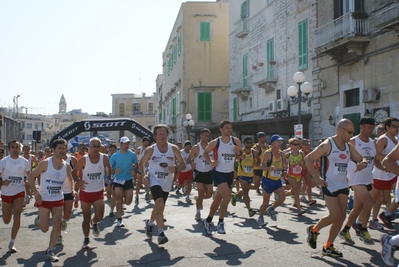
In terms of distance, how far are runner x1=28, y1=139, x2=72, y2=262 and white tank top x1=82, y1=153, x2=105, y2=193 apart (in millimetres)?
678

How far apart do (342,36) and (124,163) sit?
38.6 ft

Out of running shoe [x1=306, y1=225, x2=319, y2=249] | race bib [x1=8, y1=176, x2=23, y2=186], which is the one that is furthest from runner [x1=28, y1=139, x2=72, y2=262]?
running shoe [x1=306, y1=225, x2=319, y2=249]

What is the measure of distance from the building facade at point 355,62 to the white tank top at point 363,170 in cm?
937

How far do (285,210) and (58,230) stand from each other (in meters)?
6.29

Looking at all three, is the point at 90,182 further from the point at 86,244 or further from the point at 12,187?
the point at 12,187

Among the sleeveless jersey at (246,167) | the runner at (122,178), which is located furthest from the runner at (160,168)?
the sleeveless jersey at (246,167)

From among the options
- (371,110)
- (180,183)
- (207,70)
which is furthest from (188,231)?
(207,70)

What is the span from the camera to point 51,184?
7074 mm

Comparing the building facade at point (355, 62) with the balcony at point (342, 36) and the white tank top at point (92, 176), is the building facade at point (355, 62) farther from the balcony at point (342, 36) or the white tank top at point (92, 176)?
the white tank top at point (92, 176)

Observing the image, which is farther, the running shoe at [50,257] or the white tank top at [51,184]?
the white tank top at [51,184]

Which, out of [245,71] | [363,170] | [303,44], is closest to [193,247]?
[363,170]

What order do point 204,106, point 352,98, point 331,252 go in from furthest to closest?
point 204,106 < point 352,98 < point 331,252

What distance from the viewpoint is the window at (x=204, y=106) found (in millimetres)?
39878

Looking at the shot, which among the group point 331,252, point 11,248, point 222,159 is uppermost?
point 222,159
